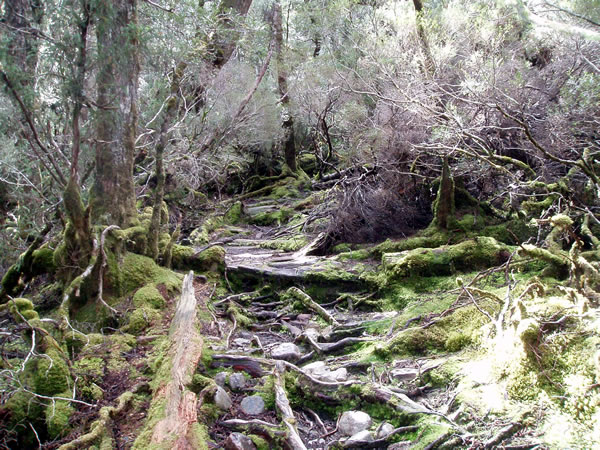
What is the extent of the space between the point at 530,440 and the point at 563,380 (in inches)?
21.7

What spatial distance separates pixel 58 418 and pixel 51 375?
1.44ft

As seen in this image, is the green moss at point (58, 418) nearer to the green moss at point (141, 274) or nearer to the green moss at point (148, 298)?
the green moss at point (148, 298)

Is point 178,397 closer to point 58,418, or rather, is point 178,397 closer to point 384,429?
point 58,418

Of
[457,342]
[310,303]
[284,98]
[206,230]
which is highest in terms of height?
[284,98]

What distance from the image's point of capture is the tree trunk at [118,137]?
5.85 m

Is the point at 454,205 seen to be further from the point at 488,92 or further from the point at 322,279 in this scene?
the point at 322,279

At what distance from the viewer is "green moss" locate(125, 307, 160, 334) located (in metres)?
5.25

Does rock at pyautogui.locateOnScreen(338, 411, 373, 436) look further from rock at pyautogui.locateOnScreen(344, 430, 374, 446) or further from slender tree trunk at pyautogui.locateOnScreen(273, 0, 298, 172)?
slender tree trunk at pyautogui.locateOnScreen(273, 0, 298, 172)

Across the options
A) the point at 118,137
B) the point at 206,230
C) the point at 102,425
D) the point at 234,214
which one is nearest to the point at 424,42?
the point at 118,137

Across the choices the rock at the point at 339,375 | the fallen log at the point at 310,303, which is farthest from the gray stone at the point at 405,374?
the fallen log at the point at 310,303

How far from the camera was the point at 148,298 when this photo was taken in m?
5.83

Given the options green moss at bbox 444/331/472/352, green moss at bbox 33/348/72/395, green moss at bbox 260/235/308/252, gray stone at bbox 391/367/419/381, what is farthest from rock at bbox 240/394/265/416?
green moss at bbox 260/235/308/252

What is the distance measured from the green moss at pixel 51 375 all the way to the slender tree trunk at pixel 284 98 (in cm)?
1515

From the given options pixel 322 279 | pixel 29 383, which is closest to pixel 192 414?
pixel 29 383
